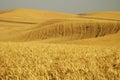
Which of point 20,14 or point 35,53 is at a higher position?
point 35,53

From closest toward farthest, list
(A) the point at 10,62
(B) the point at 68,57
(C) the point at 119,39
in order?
(A) the point at 10,62
(B) the point at 68,57
(C) the point at 119,39

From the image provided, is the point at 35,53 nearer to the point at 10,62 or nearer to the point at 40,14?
the point at 10,62

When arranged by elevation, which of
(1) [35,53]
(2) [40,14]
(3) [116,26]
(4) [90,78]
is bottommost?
(2) [40,14]

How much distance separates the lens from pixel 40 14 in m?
77.2

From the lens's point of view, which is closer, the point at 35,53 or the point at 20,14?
the point at 35,53

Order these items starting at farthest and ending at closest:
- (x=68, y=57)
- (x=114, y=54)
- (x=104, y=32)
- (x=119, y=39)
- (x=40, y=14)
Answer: (x=40, y=14)
(x=104, y=32)
(x=119, y=39)
(x=114, y=54)
(x=68, y=57)

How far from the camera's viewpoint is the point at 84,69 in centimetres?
747

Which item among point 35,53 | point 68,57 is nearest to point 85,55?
point 68,57

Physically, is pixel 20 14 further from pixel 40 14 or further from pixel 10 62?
pixel 10 62

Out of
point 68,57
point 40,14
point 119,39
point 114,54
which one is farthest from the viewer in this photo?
point 40,14

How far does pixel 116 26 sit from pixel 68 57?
20092 mm

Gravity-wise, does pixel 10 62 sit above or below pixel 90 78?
above

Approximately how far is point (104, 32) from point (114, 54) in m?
18.1

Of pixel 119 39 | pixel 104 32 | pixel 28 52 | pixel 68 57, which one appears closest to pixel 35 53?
pixel 28 52
